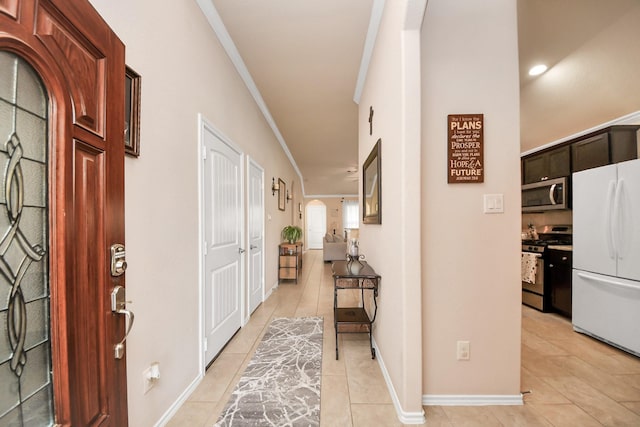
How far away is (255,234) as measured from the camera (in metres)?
3.68

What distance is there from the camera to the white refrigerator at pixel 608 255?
2.31 m

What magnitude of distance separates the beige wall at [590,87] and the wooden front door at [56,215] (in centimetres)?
340

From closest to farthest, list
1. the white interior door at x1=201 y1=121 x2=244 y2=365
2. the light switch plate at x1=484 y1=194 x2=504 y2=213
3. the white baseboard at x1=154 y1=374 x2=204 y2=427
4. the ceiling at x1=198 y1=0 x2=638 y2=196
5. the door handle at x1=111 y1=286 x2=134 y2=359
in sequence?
the door handle at x1=111 y1=286 x2=134 y2=359 < the white baseboard at x1=154 y1=374 x2=204 y2=427 < the light switch plate at x1=484 y1=194 x2=504 y2=213 < the ceiling at x1=198 y1=0 x2=638 y2=196 < the white interior door at x1=201 y1=121 x2=244 y2=365

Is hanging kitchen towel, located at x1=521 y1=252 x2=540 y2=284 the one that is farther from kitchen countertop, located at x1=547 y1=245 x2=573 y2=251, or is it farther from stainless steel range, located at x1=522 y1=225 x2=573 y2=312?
kitchen countertop, located at x1=547 y1=245 x2=573 y2=251

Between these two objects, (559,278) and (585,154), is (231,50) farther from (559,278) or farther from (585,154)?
(559,278)

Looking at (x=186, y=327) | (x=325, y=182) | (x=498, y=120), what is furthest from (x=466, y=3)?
(x=325, y=182)

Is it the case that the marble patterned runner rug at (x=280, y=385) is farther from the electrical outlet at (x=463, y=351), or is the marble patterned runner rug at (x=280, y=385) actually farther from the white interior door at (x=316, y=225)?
the white interior door at (x=316, y=225)

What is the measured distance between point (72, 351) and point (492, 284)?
2052 millimetres

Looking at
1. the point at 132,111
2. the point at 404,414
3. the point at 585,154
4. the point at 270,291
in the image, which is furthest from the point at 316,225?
the point at 132,111

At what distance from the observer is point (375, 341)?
249 centimetres

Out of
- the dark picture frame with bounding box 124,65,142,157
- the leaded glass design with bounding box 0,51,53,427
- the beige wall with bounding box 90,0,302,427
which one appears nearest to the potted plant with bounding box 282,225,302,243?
the beige wall with bounding box 90,0,302,427

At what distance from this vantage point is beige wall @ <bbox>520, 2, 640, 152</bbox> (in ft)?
7.51

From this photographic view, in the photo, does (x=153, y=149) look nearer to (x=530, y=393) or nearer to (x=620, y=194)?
(x=530, y=393)

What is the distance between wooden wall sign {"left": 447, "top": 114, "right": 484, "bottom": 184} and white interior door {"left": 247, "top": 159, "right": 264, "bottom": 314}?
7.64ft
